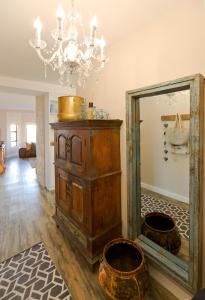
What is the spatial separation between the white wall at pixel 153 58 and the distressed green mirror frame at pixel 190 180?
4.2 inches

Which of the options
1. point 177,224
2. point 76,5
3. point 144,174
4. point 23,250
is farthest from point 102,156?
point 23,250

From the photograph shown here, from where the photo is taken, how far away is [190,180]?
1244mm

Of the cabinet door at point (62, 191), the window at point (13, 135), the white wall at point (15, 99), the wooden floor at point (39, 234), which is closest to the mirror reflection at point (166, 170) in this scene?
the wooden floor at point (39, 234)

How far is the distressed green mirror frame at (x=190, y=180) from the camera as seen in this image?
1.18 m

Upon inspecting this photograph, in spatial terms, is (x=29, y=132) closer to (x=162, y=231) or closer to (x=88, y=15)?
(x=88, y=15)

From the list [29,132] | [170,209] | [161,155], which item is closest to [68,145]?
[161,155]

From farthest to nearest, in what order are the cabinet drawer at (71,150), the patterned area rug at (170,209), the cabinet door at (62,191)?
1. the cabinet door at (62,191)
2. the cabinet drawer at (71,150)
3. the patterned area rug at (170,209)

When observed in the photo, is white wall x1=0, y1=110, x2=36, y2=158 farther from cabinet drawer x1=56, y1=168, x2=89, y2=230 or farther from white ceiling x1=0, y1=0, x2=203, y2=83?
cabinet drawer x1=56, y1=168, x2=89, y2=230

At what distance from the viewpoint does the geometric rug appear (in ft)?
4.82

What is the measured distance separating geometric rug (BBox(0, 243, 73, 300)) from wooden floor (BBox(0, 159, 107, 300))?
0.07 m

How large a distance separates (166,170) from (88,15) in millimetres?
1545

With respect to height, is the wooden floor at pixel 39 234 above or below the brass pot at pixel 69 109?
below

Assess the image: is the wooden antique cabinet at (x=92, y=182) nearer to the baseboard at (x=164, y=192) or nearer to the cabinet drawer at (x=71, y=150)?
the cabinet drawer at (x=71, y=150)

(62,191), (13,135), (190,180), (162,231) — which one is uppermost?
(13,135)
